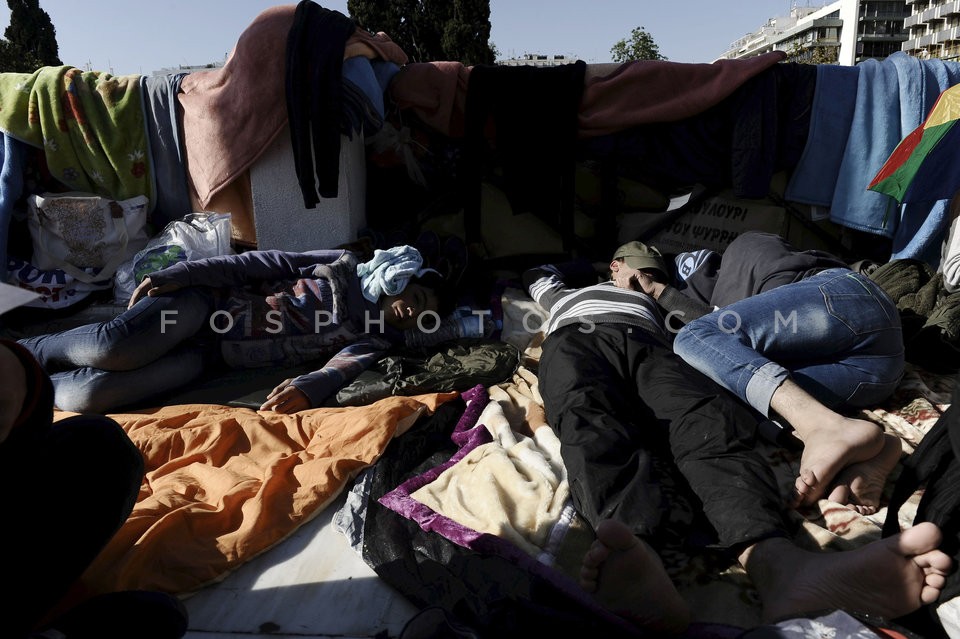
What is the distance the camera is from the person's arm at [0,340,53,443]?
1.02 meters

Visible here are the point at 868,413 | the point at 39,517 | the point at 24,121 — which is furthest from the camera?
the point at 24,121

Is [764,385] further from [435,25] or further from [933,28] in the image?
A: [933,28]

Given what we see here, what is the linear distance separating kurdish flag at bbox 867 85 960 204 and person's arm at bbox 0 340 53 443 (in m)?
2.62

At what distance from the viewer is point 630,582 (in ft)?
3.89

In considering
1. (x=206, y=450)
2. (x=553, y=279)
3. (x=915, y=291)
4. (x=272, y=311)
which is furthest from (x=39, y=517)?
(x=915, y=291)

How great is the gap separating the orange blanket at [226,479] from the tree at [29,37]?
24138 millimetres

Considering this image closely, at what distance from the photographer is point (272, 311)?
2.71m

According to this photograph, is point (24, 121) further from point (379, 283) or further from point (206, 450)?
point (206, 450)

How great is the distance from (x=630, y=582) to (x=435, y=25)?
18060mm

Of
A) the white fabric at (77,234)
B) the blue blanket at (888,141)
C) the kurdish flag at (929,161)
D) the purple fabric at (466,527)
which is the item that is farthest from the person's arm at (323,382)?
the blue blanket at (888,141)

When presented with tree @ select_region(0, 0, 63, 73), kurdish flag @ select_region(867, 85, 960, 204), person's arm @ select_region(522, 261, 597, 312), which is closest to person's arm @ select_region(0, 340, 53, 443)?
person's arm @ select_region(522, 261, 597, 312)

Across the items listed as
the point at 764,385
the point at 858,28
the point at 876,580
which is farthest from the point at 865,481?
the point at 858,28

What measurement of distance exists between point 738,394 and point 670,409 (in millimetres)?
231

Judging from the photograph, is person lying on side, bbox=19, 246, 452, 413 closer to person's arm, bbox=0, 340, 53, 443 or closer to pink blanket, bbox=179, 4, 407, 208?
pink blanket, bbox=179, 4, 407, 208
